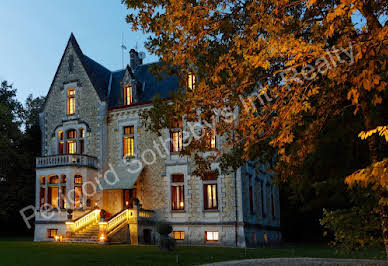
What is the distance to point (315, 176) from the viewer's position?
457 inches

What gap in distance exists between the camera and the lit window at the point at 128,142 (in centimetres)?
2862

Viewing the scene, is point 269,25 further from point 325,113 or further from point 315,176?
point 315,176

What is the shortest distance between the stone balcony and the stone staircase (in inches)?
168

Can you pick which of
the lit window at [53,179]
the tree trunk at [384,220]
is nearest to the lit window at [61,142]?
the lit window at [53,179]

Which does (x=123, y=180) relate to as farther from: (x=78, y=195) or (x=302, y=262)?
(x=302, y=262)

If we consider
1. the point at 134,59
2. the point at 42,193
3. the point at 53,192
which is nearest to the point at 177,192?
the point at 53,192

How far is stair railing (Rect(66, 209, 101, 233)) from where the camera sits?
25812 millimetres

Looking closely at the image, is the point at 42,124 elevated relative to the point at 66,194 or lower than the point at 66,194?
elevated

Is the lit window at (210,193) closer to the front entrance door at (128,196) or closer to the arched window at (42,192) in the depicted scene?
the front entrance door at (128,196)

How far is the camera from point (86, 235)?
25.0 m

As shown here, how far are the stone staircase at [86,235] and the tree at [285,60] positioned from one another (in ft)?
52.5

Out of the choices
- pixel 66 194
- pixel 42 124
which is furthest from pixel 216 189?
pixel 42 124

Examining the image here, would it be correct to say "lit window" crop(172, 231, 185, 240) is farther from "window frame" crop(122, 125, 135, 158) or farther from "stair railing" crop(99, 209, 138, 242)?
"window frame" crop(122, 125, 135, 158)

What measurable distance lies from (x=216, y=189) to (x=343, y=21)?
742 inches
